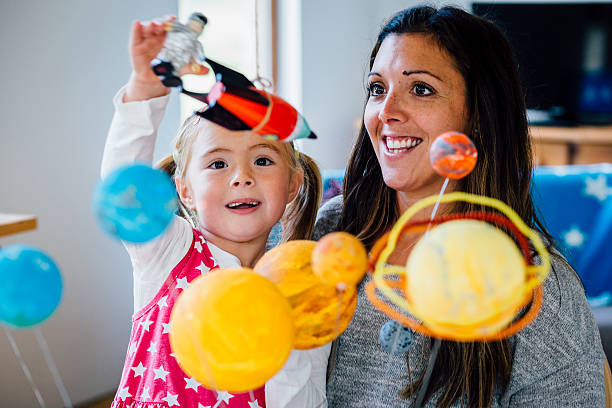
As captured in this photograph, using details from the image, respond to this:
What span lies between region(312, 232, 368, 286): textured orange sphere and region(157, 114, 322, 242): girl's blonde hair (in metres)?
0.45

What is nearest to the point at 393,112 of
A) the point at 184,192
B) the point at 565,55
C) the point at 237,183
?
the point at 237,183

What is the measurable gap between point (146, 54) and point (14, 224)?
2.47ft

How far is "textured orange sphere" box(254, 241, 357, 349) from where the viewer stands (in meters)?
0.56

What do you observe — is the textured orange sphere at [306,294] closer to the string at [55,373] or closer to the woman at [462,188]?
the string at [55,373]

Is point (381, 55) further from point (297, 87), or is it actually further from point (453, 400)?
point (297, 87)

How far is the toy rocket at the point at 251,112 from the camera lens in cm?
54

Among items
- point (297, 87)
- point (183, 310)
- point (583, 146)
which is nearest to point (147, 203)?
point (183, 310)

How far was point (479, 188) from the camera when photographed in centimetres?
90

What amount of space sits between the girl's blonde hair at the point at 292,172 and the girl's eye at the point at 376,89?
16cm

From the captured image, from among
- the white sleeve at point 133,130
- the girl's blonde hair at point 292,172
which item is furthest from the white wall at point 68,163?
the white sleeve at point 133,130

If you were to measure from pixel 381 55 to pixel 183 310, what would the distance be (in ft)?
2.01

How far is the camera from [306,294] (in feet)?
1.85

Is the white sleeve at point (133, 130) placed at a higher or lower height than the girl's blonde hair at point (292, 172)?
higher

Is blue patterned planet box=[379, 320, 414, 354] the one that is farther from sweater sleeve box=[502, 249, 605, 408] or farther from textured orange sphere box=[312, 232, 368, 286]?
sweater sleeve box=[502, 249, 605, 408]
